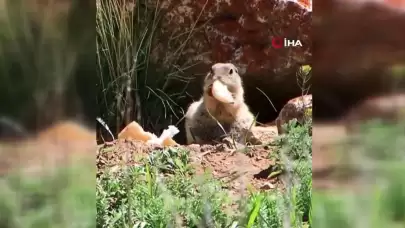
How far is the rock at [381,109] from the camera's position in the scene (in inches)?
53.4

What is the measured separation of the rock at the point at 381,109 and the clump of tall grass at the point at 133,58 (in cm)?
52

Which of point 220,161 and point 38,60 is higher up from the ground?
point 38,60

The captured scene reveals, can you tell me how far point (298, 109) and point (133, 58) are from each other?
0.50m

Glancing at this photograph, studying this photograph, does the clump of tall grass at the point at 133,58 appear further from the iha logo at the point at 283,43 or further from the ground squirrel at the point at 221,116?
the iha logo at the point at 283,43

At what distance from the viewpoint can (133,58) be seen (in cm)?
142

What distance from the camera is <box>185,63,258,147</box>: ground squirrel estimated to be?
1388 millimetres

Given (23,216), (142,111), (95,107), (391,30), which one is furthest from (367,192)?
(23,216)

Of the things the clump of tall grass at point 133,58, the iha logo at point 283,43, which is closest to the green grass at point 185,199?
the clump of tall grass at point 133,58

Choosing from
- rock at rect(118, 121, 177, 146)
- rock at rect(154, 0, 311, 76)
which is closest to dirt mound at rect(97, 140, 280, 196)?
rock at rect(118, 121, 177, 146)

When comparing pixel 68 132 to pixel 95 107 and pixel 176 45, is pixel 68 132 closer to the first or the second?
pixel 95 107

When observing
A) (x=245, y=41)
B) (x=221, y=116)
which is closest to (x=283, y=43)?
(x=245, y=41)

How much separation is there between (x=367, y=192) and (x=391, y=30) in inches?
18.2

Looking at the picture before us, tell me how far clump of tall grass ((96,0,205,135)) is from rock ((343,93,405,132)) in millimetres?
518

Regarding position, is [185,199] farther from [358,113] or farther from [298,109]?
[358,113]
